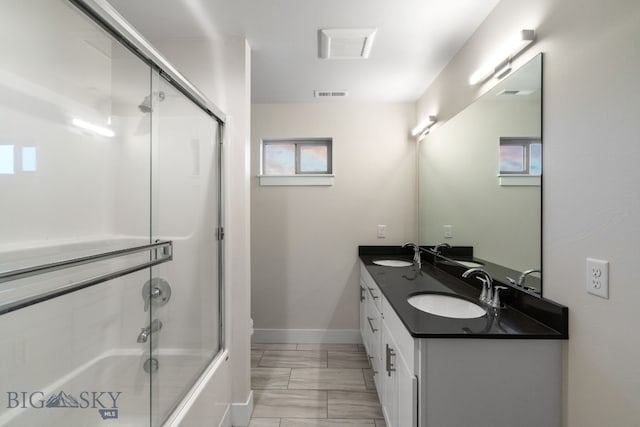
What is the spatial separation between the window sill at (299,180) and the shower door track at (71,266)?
165 centimetres

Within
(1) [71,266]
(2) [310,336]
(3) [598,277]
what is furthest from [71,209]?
(2) [310,336]

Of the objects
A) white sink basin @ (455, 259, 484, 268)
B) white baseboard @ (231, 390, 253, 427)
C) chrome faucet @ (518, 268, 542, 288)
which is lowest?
white baseboard @ (231, 390, 253, 427)

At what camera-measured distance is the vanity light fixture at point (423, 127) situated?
253 centimetres

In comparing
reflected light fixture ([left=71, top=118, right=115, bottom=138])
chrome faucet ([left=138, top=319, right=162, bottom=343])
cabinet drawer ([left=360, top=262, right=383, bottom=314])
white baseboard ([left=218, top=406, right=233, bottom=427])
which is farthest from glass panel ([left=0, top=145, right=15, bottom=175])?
cabinet drawer ([left=360, top=262, right=383, bottom=314])

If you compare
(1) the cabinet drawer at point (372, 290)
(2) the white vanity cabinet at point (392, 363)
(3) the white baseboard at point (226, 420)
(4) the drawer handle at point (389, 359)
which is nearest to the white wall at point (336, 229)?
(1) the cabinet drawer at point (372, 290)

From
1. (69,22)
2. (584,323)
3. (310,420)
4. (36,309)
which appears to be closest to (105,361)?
(36,309)

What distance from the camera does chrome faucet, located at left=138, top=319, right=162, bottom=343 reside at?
1388mm

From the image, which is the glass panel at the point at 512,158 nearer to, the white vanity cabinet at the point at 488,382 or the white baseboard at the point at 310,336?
the white vanity cabinet at the point at 488,382

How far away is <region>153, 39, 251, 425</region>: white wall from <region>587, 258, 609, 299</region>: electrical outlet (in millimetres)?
1735

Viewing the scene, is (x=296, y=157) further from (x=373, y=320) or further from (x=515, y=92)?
(x=515, y=92)

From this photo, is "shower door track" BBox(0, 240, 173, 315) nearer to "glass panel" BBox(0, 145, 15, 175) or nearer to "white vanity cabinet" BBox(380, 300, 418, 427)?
"glass panel" BBox(0, 145, 15, 175)

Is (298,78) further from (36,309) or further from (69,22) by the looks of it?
(36,309)

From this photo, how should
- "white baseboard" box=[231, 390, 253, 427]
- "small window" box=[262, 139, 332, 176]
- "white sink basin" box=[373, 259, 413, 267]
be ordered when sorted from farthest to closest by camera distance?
"small window" box=[262, 139, 332, 176] < "white sink basin" box=[373, 259, 413, 267] < "white baseboard" box=[231, 390, 253, 427]

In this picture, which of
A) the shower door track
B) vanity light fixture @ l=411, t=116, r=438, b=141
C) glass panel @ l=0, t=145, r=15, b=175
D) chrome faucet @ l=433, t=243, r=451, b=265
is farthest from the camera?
vanity light fixture @ l=411, t=116, r=438, b=141
